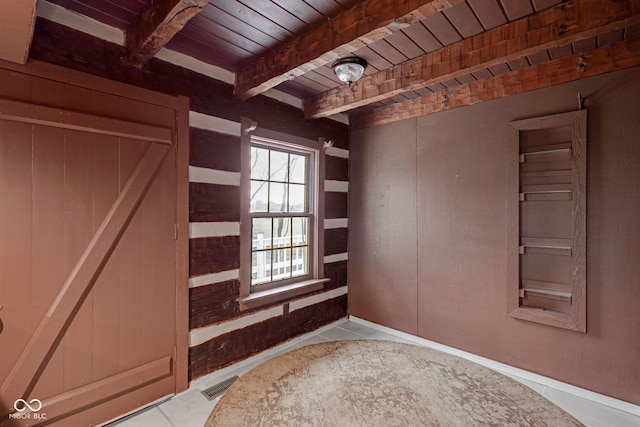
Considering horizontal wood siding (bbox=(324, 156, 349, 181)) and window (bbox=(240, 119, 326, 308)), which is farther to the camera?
horizontal wood siding (bbox=(324, 156, 349, 181))

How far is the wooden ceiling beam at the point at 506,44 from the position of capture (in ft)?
5.94

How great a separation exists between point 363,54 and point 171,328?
2.65m

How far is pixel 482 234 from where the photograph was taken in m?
2.99

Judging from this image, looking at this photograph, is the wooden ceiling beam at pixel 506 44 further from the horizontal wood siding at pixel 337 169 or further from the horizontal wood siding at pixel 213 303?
the horizontal wood siding at pixel 213 303

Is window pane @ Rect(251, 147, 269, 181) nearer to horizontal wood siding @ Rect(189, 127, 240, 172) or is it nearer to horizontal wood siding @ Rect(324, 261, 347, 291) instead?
horizontal wood siding @ Rect(189, 127, 240, 172)

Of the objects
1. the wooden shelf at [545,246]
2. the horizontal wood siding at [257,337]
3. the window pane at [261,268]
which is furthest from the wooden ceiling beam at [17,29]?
the wooden shelf at [545,246]

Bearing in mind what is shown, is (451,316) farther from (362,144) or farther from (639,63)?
(639,63)

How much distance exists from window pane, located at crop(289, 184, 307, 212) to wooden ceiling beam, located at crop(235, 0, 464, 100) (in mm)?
1149

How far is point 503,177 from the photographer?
286cm

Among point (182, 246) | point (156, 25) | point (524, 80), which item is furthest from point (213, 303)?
point (524, 80)

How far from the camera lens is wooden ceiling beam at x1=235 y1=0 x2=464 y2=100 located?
1691 millimetres

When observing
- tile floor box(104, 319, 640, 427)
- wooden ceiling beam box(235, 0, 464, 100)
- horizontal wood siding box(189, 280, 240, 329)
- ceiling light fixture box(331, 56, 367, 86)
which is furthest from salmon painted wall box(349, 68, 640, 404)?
horizontal wood siding box(189, 280, 240, 329)

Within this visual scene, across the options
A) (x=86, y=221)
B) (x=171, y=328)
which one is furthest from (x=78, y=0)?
(x=171, y=328)

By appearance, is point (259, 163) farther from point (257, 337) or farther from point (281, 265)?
point (257, 337)
